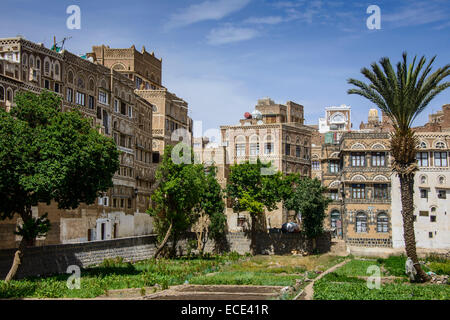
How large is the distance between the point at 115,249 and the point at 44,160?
15.9 metres

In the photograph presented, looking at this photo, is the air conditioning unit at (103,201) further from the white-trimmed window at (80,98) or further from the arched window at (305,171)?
the arched window at (305,171)

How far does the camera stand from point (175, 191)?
51375 mm

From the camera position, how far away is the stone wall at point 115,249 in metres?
36.0

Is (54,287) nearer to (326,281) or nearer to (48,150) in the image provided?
(48,150)

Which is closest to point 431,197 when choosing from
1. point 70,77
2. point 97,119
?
point 97,119

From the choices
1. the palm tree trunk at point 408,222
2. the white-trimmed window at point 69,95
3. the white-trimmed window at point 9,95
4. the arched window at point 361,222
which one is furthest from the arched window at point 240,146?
the palm tree trunk at point 408,222

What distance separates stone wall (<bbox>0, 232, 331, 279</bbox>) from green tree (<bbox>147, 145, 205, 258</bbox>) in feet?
9.00

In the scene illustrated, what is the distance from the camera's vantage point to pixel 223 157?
7000 centimetres

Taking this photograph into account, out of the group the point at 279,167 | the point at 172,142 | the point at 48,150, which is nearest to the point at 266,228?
the point at 279,167

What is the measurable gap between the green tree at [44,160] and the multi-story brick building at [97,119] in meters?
4.25

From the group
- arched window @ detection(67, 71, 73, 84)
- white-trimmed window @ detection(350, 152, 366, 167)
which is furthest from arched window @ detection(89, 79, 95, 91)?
white-trimmed window @ detection(350, 152, 366, 167)

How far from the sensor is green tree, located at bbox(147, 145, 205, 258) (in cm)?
5150
